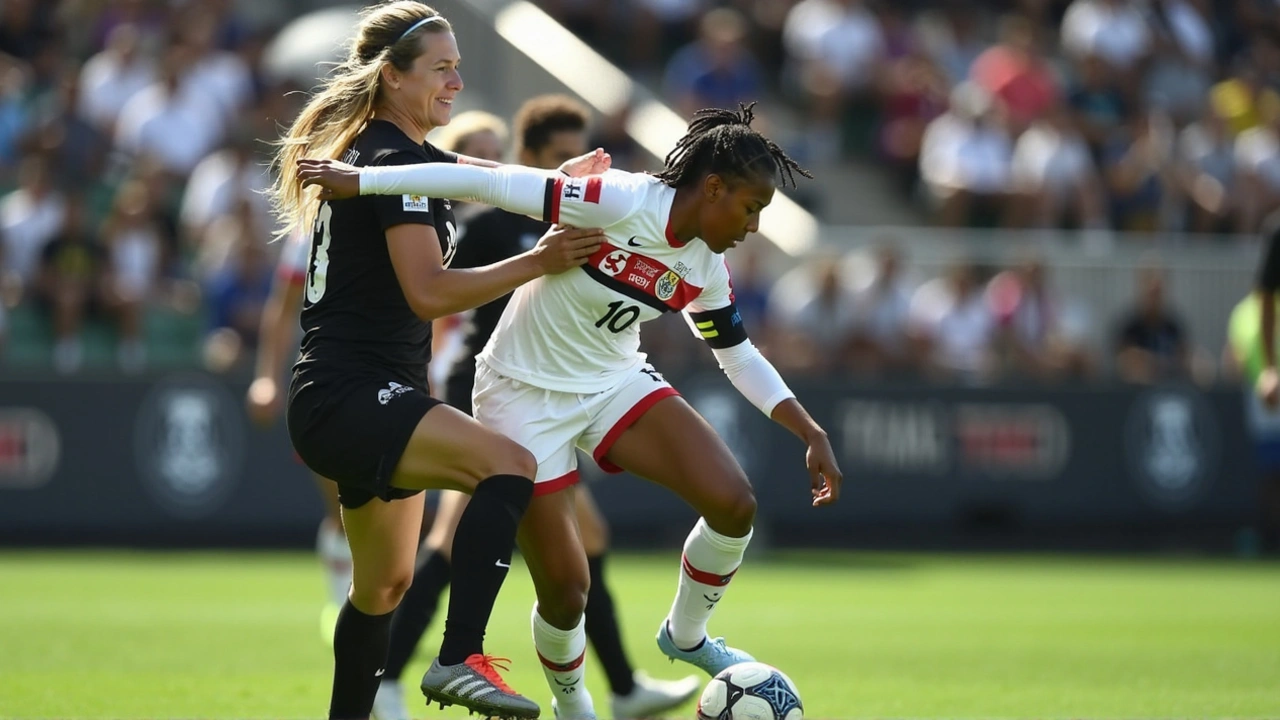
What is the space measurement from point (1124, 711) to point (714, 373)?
28.5 ft

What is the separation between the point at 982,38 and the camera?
22.4 meters

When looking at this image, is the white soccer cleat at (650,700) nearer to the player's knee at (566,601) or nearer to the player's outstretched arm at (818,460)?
the player's knee at (566,601)

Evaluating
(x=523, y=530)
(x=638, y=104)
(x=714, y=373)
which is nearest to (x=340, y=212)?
(x=523, y=530)

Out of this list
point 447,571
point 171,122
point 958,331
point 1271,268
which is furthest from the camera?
point 171,122

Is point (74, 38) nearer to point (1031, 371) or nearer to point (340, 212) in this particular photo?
point (1031, 371)

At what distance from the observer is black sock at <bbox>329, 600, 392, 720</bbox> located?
5867 mm

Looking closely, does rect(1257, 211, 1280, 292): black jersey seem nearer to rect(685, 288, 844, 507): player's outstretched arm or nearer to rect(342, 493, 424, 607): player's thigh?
rect(685, 288, 844, 507): player's outstretched arm

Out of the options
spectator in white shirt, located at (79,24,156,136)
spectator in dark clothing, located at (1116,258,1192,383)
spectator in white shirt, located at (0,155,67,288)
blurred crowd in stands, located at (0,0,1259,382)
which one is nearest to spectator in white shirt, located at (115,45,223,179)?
blurred crowd in stands, located at (0,0,1259,382)

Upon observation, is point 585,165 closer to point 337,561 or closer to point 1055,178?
point 337,561

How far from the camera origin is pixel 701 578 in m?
6.48

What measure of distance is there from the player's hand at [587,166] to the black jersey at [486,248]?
1122 millimetres

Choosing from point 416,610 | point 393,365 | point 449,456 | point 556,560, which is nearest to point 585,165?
point 393,365

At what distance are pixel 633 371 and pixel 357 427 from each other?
1278 mm

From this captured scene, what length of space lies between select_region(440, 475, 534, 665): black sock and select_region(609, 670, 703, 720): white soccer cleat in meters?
1.71
